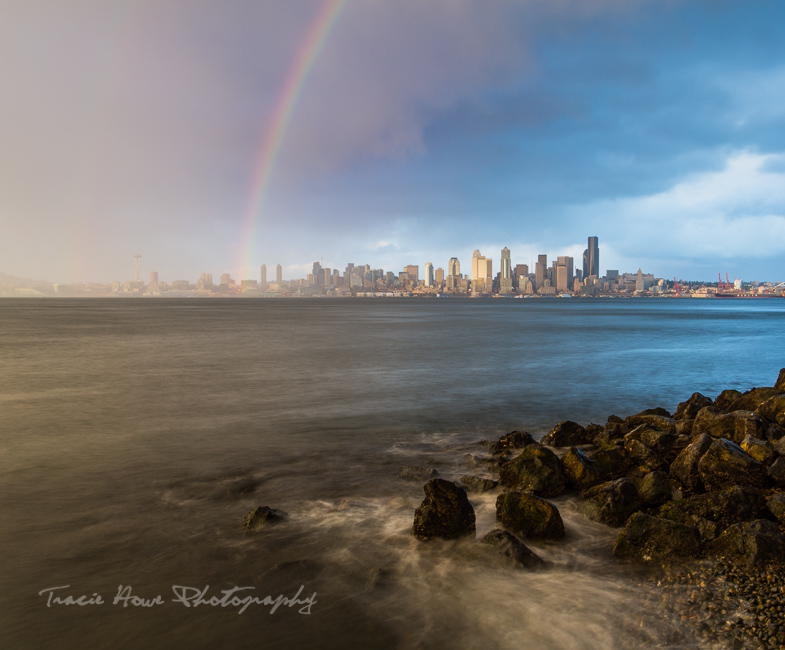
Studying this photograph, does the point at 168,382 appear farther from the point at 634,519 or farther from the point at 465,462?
the point at 634,519

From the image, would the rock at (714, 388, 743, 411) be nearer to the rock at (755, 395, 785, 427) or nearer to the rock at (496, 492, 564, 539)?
the rock at (755, 395, 785, 427)

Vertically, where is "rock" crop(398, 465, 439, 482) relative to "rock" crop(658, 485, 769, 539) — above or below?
below

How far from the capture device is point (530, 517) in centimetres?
766

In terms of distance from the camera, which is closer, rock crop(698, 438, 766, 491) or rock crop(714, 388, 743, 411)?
rock crop(698, 438, 766, 491)

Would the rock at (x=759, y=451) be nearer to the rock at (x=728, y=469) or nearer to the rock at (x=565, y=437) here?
the rock at (x=728, y=469)

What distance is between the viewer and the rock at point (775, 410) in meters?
11.5

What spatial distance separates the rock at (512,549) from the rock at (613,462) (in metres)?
3.18

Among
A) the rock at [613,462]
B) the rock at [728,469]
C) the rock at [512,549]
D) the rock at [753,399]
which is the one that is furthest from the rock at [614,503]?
the rock at [753,399]

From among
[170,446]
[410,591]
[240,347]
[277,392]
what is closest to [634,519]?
[410,591]

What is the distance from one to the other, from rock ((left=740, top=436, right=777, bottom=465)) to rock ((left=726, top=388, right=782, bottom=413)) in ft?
17.1

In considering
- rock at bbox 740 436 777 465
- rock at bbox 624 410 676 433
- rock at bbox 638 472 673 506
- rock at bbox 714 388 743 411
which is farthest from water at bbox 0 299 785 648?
rock at bbox 714 388 743 411

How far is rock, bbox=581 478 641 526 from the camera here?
8.02 meters

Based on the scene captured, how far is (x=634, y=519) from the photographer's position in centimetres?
723

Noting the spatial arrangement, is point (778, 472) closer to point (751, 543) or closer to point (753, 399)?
point (751, 543)
